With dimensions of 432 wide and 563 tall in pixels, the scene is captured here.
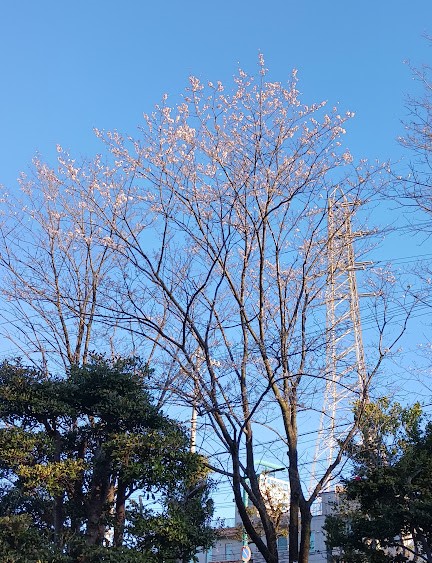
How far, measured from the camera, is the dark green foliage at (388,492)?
9.20m

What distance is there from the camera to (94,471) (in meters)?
7.71

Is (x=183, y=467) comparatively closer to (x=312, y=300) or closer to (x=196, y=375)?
(x=196, y=375)

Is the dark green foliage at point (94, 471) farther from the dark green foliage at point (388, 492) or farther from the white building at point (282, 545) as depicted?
the white building at point (282, 545)

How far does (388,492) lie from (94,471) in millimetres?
4609

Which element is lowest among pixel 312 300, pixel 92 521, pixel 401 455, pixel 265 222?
pixel 92 521

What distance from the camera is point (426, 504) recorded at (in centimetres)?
890

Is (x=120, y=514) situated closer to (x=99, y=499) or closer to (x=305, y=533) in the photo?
(x=99, y=499)

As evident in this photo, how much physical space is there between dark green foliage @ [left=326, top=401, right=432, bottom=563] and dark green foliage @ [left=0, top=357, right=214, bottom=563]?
9.42ft

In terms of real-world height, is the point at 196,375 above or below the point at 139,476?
above

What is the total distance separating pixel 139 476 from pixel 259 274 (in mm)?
2939

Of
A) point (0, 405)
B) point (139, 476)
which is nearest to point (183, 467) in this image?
point (139, 476)

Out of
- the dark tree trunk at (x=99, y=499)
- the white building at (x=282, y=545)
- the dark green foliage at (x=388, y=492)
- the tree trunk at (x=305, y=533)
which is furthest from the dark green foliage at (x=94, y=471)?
the white building at (x=282, y=545)

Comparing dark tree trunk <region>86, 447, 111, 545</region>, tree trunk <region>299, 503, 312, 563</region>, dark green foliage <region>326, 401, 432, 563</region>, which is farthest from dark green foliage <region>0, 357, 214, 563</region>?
dark green foliage <region>326, 401, 432, 563</region>

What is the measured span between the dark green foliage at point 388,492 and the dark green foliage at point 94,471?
113 inches
